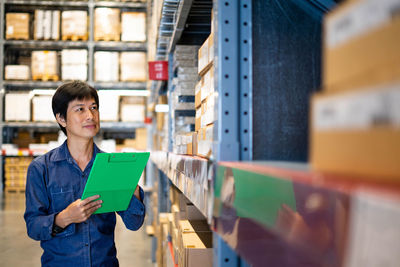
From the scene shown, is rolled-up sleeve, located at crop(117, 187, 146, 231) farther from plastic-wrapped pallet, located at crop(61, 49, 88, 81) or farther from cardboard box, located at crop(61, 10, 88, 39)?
cardboard box, located at crop(61, 10, 88, 39)

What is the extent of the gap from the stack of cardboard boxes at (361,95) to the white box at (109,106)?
7263mm

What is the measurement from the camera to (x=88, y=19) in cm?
789

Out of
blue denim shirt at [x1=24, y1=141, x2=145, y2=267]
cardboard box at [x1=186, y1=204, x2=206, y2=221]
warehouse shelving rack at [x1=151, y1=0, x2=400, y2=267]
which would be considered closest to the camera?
warehouse shelving rack at [x1=151, y1=0, x2=400, y2=267]

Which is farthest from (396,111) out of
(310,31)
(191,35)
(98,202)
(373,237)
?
(191,35)

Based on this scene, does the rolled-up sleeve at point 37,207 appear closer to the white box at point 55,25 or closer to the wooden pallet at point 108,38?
the wooden pallet at point 108,38

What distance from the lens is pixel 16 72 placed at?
7.52 m

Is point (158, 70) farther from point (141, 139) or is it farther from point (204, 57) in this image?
point (141, 139)

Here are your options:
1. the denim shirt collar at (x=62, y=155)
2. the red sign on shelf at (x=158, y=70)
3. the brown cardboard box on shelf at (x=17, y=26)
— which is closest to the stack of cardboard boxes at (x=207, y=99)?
the denim shirt collar at (x=62, y=155)

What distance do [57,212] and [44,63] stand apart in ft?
20.2

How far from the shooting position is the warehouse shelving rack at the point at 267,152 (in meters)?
0.49

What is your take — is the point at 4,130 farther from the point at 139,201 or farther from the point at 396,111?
the point at 396,111

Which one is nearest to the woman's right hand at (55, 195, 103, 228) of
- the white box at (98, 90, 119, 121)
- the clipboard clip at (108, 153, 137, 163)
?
the clipboard clip at (108, 153, 137, 163)

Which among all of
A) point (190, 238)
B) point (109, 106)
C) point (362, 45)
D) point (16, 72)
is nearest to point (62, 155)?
point (190, 238)

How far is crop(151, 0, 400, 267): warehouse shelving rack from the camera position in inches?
19.5
